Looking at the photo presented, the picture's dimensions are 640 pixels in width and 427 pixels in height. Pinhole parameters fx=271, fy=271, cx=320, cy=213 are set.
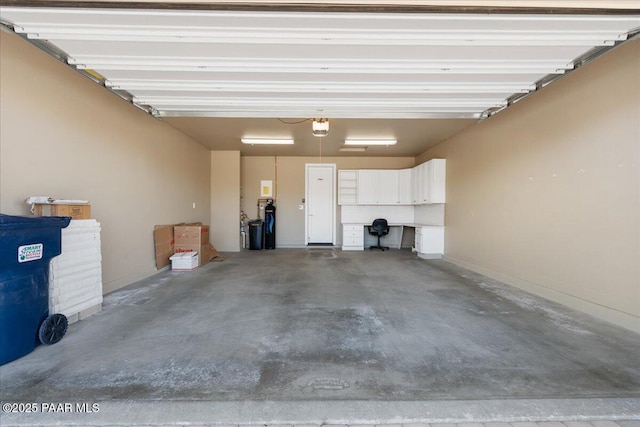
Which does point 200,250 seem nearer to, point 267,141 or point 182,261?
point 182,261

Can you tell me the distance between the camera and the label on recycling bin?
1.98 metres

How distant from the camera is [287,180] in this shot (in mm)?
8305

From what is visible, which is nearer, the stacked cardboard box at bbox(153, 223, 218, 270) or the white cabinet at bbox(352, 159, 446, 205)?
the stacked cardboard box at bbox(153, 223, 218, 270)

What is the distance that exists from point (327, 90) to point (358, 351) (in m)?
2.66

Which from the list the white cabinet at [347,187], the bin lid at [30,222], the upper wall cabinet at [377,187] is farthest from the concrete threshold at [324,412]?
the white cabinet at [347,187]

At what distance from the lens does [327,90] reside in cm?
306

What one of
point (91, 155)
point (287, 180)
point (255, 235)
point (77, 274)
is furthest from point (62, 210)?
point (287, 180)

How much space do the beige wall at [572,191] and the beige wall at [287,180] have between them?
3840mm

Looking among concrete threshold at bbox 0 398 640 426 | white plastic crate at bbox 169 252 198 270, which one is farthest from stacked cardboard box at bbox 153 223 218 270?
concrete threshold at bbox 0 398 640 426

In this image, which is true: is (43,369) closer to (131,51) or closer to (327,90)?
(131,51)

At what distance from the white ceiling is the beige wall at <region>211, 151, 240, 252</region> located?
3.72 meters

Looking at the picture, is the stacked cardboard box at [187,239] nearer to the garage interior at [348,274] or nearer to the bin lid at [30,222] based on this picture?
the garage interior at [348,274]

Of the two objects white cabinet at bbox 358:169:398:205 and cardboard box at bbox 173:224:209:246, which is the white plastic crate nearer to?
cardboard box at bbox 173:224:209:246

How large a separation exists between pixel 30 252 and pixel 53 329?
0.71 meters
